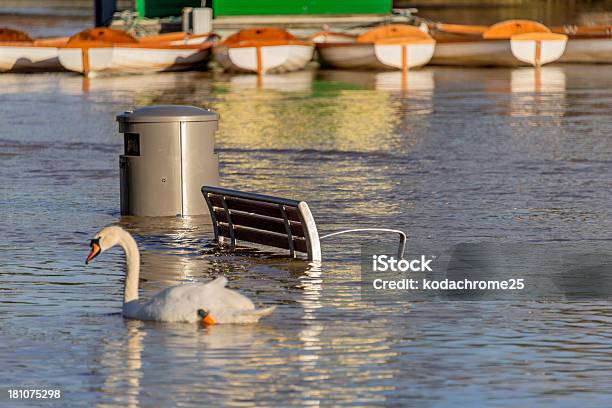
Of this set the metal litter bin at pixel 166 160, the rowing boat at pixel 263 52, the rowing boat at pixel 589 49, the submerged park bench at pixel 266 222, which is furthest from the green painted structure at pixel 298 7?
the submerged park bench at pixel 266 222

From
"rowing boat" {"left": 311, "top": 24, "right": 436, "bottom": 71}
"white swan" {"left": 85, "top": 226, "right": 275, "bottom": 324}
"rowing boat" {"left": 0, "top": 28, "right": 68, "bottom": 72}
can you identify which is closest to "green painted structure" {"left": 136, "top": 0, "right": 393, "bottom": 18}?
"rowing boat" {"left": 311, "top": 24, "right": 436, "bottom": 71}

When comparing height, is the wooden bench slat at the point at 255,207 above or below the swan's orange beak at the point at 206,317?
above

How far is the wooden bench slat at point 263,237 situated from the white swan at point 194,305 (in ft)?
8.34

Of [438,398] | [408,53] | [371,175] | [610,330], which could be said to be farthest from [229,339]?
[408,53]

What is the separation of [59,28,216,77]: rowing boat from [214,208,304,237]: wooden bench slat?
26.3 m

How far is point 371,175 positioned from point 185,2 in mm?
32239

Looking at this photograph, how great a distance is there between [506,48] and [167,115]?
27295mm

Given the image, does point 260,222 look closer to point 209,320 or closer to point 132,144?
point 132,144

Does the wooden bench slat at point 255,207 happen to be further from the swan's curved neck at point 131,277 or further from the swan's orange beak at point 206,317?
the swan's orange beak at point 206,317

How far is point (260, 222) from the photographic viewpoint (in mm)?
12414

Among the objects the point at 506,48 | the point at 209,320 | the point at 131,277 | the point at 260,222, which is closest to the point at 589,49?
the point at 506,48

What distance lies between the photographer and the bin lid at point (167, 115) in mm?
14086

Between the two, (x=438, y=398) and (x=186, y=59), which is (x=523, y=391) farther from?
(x=186, y=59)

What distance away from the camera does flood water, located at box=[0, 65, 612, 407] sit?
8281mm
